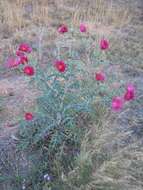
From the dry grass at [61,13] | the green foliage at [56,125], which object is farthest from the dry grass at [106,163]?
the dry grass at [61,13]

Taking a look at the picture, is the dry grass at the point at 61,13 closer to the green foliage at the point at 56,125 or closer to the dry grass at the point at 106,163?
the green foliage at the point at 56,125

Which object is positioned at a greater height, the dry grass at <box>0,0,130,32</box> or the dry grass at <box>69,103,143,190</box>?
the dry grass at <box>0,0,130,32</box>

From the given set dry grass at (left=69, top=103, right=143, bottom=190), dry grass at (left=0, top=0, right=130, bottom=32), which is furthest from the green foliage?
dry grass at (left=0, top=0, right=130, bottom=32)

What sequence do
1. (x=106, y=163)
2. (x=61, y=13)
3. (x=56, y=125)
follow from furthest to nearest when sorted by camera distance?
1. (x=61, y=13)
2. (x=56, y=125)
3. (x=106, y=163)

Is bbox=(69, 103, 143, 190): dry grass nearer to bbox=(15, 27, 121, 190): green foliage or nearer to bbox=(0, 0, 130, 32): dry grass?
bbox=(15, 27, 121, 190): green foliage

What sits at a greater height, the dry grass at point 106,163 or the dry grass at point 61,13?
the dry grass at point 61,13

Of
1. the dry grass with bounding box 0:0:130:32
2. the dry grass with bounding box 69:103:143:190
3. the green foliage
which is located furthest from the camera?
the dry grass with bounding box 0:0:130:32

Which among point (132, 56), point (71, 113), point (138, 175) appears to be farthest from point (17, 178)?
point (132, 56)

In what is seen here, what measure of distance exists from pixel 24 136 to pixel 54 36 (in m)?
2.73

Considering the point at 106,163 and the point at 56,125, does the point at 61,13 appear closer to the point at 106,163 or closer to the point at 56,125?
the point at 56,125

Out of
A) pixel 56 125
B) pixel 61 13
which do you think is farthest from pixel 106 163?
pixel 61 13

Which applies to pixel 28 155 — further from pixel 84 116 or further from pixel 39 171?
pixel 84 116

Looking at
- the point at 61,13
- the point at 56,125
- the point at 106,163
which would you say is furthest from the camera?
the point at 61,13

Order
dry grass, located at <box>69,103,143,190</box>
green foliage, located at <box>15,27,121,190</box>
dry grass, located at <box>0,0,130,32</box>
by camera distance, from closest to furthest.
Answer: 1. dry grass, located at <box>69,103,143,190</box>
2. green foliage, located at <box>15,27,121,190</box>
3. dry grass, located at <box>0,0,130,32</box>
